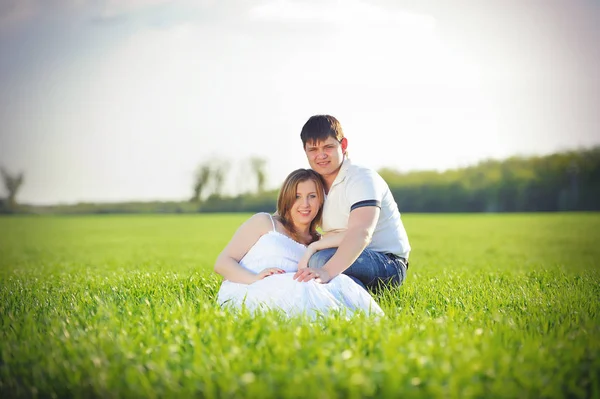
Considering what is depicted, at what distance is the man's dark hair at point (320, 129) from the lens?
582 cm

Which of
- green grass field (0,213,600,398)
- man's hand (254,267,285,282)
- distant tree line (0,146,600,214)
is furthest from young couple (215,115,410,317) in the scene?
distant tree line (0,146,600,214)

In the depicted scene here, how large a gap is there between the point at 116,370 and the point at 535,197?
139 ft

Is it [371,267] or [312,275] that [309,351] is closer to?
[312,275]

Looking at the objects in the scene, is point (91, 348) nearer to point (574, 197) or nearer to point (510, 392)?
point (510, 392)

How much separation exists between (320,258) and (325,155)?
3.68 ft

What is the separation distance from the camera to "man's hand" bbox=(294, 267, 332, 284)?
16.5ft

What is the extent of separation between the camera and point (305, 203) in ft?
19.1

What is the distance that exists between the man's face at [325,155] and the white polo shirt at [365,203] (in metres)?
0.11

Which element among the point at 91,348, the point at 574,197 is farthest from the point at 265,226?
the point at 574,197

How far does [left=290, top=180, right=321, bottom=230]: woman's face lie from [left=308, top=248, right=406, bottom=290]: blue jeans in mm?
456

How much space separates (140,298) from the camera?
6.18 metres

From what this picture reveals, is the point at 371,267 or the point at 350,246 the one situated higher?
the point at 350,246

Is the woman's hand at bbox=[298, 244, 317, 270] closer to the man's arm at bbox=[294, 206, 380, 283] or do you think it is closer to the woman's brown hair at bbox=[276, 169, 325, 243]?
the man's arm at bbox=[294, 206, 380, 283]

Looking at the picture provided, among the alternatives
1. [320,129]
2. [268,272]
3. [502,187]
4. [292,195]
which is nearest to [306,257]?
[268,272]
